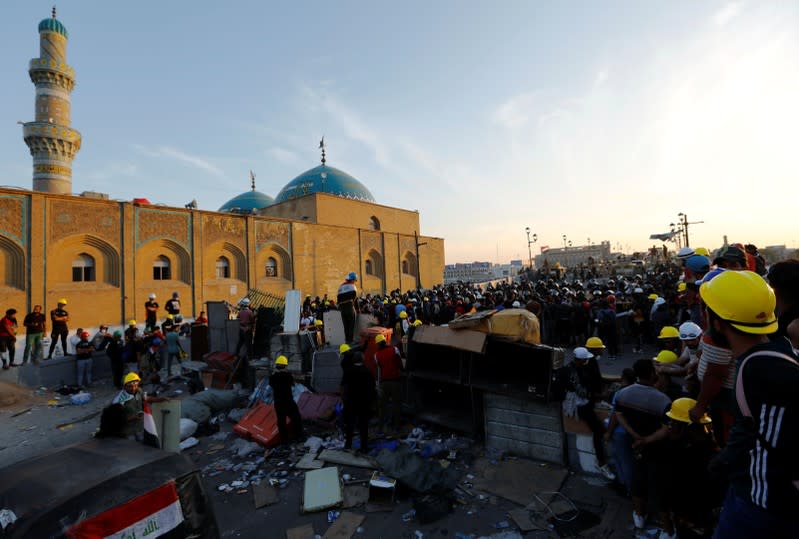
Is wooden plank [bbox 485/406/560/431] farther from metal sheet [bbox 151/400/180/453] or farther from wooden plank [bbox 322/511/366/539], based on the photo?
metal sheet [bbox 151/400/180/453]

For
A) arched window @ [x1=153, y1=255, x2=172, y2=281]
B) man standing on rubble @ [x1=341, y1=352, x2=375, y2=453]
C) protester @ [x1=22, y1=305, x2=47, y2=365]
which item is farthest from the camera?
arched window @ [x1=153, y1=255, x2=172, y2=281]

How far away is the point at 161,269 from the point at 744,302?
23843 millimetres

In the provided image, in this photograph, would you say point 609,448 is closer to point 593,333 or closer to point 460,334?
point 460,334

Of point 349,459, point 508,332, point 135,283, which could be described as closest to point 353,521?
point 349,459

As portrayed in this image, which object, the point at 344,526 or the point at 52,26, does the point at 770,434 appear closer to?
the point at 344,526

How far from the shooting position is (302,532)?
4.02m

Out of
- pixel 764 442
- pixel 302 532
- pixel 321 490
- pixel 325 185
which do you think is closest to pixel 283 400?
pixel 321 490

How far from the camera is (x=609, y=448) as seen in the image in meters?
4.33

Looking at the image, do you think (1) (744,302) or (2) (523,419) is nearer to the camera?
(1) (744,302)

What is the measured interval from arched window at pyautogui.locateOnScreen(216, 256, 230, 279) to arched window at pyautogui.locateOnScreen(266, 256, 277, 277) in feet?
8.43

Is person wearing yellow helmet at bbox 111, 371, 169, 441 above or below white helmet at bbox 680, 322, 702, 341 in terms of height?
below

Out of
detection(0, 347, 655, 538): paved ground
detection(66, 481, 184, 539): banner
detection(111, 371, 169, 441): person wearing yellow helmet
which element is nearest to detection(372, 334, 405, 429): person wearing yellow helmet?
detection(0, 347, 655, 538): paved ground

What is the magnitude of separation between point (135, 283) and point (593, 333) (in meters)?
21.0

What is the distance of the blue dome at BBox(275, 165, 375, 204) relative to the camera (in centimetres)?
3509
